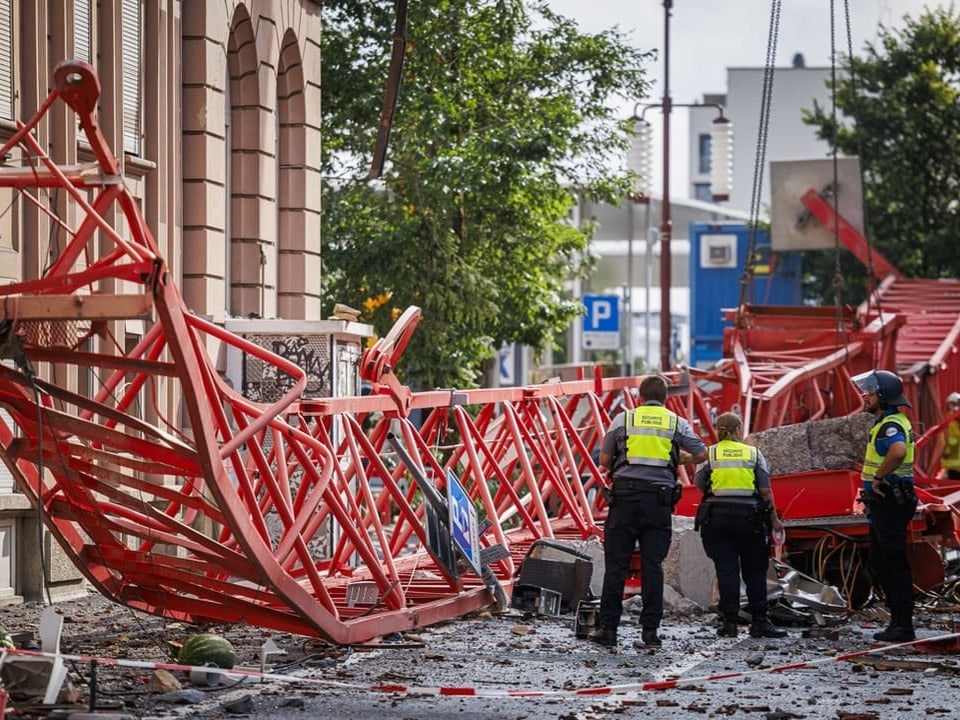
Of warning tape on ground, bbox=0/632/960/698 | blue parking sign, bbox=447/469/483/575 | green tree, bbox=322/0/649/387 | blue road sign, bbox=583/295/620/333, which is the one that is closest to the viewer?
warning tape on ground, bbox=0/632/960/698

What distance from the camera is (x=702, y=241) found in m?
42.6

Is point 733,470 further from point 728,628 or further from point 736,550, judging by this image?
point 728,628

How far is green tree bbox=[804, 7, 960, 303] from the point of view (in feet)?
136

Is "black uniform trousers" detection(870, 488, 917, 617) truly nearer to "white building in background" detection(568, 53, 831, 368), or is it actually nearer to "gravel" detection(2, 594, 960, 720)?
"gravel" detection(2, 594, 960, 720)

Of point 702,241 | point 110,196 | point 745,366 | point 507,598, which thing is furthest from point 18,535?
point 702,241

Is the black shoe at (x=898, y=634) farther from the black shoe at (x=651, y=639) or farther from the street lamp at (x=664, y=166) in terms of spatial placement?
the street lamp at (x=664, y=166)

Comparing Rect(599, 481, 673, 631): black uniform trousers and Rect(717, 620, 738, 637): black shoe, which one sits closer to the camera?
Rect(599, 481, 673, 631): black uniform trousers

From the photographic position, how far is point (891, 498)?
13867 millimetres

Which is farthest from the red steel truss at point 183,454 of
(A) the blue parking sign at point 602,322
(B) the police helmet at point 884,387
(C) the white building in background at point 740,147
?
(C) the white building in background at point 740,147

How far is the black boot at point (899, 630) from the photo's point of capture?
1361 centimetres

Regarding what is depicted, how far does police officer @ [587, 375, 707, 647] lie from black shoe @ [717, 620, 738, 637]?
0.92 m

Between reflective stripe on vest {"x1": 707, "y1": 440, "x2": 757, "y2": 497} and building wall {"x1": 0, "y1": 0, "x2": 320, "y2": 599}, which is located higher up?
building wall {"x1": 0, "y1": 0, "x2": 320, "y2": 599}

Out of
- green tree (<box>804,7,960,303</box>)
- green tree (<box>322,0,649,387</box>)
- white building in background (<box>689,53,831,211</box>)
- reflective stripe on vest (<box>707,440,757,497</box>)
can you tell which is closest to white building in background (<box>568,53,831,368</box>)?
white building in background (<box>689,53,831,211</box>)

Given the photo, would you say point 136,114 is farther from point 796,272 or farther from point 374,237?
point 796,272
